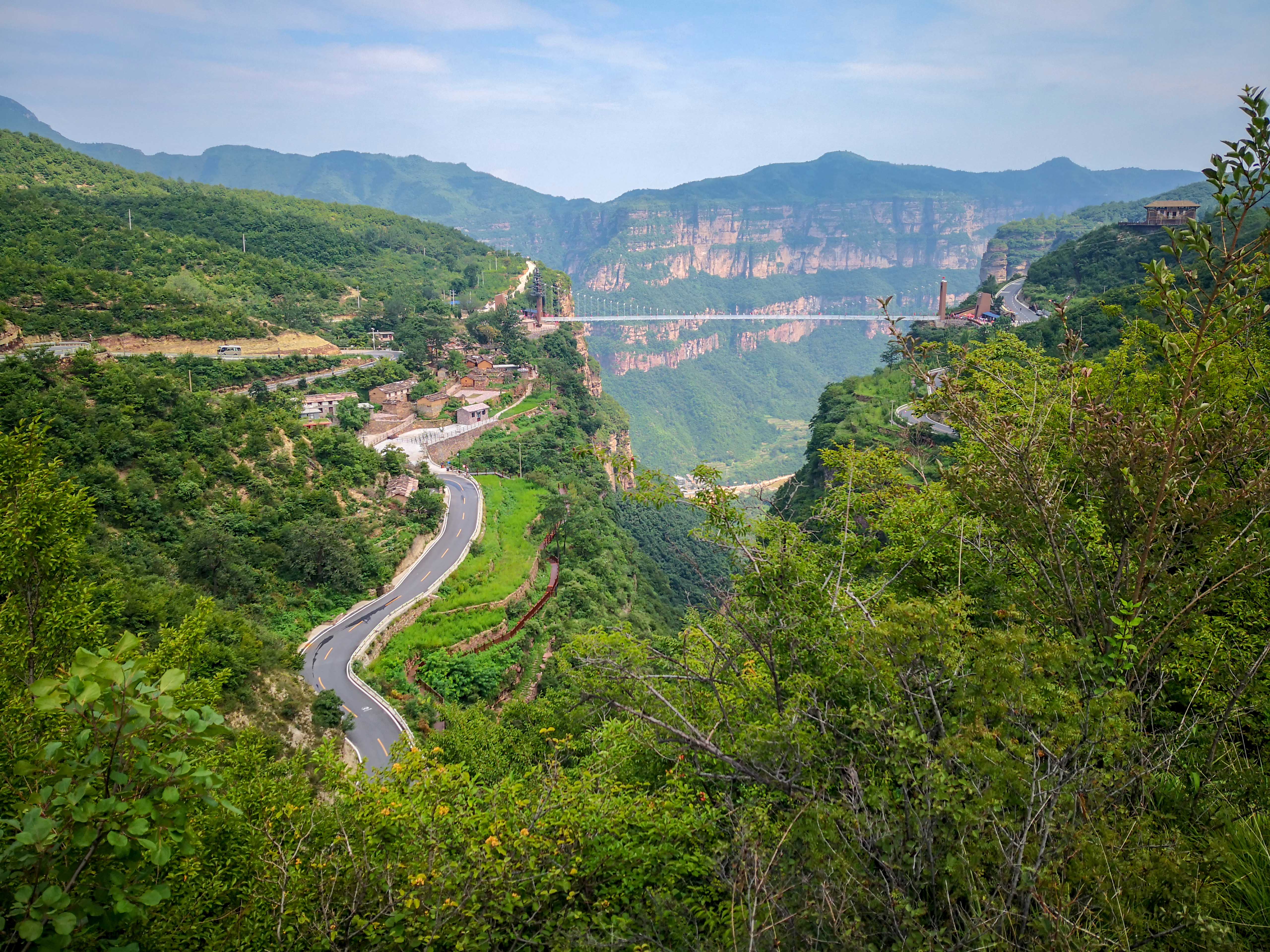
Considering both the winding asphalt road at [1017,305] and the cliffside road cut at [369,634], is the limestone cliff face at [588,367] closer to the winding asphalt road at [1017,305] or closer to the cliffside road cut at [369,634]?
the cliffside road cut at [369,634]

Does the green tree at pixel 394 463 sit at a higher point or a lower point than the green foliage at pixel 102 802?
lower

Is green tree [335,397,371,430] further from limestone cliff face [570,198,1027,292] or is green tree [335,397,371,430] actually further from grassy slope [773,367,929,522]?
limestone cliff face [570,198,1027,292]

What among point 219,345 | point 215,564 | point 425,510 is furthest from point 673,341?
point 215,564

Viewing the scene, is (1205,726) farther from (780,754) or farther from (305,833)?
(305,833)

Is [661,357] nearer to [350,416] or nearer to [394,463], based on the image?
[350,416]

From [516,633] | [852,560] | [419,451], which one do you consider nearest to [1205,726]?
[852,560]

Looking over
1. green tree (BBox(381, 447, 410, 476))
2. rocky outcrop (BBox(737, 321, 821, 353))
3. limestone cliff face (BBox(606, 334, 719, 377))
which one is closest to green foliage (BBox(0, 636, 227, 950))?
green tree (BBox(381, 447, 410, 476))

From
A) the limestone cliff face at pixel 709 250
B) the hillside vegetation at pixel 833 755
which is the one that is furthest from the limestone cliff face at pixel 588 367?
the limestone cliff face at pixel 709 250
